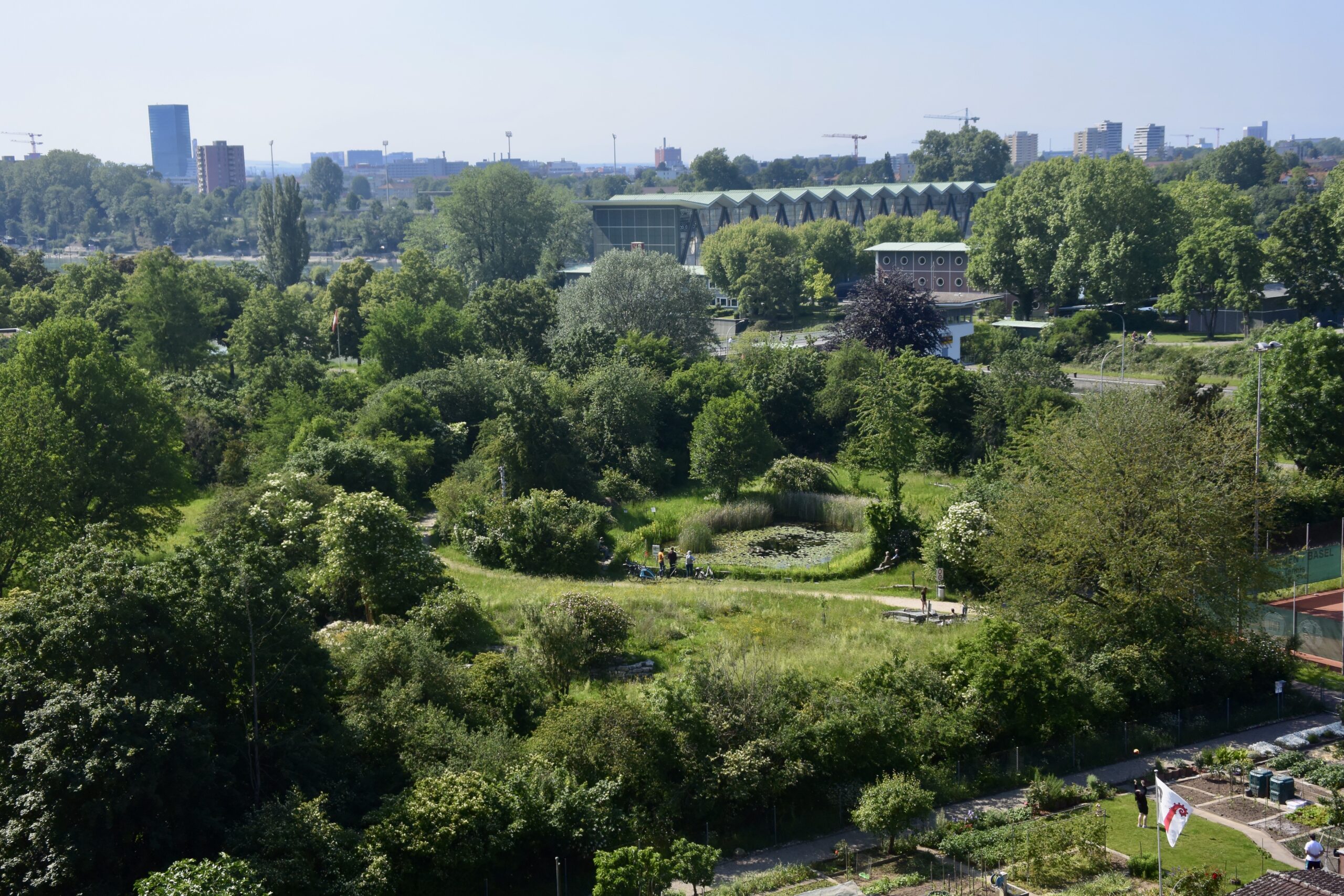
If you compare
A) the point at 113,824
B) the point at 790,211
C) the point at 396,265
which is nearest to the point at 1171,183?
the point at 790,211

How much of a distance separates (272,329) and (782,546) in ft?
105

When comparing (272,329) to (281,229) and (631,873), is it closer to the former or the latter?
(281,229)

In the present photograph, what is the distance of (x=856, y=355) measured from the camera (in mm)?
44594

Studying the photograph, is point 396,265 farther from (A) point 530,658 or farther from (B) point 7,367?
(A) point 530,658

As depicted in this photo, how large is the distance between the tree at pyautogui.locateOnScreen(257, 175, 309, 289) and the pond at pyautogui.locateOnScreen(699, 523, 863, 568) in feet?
202

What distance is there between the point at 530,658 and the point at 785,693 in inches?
222

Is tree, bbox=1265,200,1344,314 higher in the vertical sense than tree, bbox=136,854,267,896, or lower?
higher

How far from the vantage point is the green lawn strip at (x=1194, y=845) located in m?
16.5

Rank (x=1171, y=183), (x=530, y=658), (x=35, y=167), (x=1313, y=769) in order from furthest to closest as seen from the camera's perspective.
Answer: (x=35, y=167) < (x=1171, y=183) < (x=530, y=658) < (x=1313, y=769)

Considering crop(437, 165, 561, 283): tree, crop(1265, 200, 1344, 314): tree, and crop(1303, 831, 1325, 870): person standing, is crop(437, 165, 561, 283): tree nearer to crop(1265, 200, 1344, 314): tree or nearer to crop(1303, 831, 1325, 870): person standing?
crop(1265, 200, 1344, 314): tree

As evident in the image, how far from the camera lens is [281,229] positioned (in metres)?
87.2

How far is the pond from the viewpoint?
1303 inches

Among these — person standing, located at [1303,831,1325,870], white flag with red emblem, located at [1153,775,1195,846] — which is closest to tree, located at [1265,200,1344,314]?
person standing, located at [1303,831,1325,870]

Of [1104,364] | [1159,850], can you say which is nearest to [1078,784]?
[1159,850]
